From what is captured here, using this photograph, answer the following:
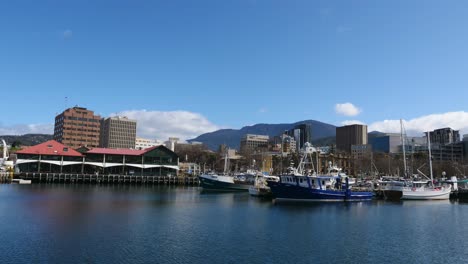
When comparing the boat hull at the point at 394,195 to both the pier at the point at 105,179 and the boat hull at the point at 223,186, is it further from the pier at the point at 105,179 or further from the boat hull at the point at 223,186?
the pier at the point at 105,179

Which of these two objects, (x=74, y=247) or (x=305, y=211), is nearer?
(x=74, y=247)

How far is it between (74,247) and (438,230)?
109 ft

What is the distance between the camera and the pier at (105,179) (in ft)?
333

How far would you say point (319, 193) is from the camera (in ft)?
212

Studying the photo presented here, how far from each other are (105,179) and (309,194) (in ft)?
214

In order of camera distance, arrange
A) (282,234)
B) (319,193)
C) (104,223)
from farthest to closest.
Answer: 1. (319,193)
2. (104,223)
3. (282,234)

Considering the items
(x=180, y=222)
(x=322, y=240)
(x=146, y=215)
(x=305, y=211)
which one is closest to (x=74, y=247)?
(x=180, y=222)

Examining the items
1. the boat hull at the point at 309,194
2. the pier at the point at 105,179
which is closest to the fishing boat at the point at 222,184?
the pier at the point at 105,179

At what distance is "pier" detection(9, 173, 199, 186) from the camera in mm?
101562

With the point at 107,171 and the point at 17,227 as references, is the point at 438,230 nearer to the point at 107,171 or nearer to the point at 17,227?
the point at 17,227

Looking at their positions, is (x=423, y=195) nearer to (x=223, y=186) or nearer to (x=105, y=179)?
(x=223, y=186)

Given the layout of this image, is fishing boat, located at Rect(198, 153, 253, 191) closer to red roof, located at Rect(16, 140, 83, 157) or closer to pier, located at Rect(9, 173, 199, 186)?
pier, located at Rect(9, 173, 199, 186)

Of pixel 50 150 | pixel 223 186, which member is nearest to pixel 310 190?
pixel 223 186

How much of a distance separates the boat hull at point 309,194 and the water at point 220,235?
13.2 meters
